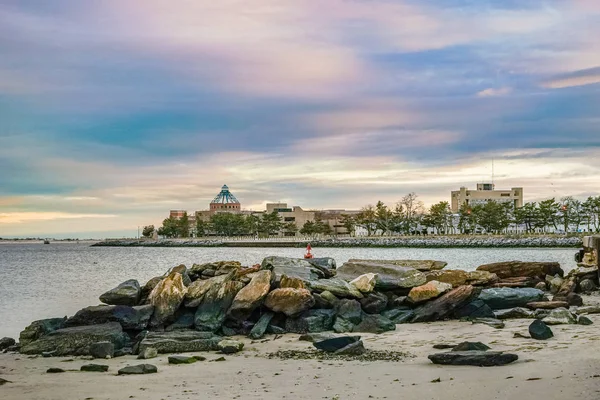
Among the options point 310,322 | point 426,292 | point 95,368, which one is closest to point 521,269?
point 426,292

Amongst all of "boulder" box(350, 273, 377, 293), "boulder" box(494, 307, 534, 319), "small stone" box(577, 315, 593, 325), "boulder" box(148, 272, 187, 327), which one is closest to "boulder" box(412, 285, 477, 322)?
"boulder" box(494, 307, 534, 319)

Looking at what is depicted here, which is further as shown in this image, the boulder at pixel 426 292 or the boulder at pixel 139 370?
the boulder at pixel 426 292

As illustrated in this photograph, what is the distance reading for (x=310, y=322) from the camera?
17250mm

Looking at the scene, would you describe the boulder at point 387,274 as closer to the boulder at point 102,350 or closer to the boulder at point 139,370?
the boulder at point 102,350

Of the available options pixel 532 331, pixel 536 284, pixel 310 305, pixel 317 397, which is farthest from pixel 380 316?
pixel 536 284

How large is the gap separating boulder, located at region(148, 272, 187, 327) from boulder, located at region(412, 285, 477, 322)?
6.32m

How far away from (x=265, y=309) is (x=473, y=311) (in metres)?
5.50

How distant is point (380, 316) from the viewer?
1758 cm

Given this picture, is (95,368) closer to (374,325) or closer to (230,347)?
(230,347)

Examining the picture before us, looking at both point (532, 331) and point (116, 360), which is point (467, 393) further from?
point (116, 360)

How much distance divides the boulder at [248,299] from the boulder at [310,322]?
958mm

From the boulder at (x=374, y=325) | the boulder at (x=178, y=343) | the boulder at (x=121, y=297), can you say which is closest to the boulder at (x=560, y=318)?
the boulder at (x=374, y=325)

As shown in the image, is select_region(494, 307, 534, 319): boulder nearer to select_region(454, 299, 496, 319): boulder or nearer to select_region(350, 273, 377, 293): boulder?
select_region(454, 299, 496, 319): boulder

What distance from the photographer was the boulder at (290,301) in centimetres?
1748
